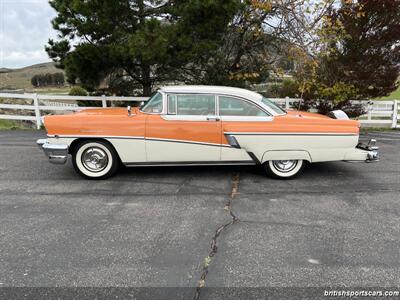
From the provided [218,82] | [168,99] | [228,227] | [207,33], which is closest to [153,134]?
[168,99]

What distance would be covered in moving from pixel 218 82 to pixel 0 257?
9051mm

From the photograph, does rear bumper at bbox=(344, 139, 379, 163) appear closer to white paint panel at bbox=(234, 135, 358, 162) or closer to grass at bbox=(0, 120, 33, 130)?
white paint panel at bbox=(234, 135, 358, 162)

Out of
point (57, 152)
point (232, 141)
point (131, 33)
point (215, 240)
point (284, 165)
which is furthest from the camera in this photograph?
point (131, 33)

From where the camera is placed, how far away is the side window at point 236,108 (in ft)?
17.7

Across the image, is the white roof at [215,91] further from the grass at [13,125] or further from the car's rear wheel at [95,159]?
the grass at [13,125]

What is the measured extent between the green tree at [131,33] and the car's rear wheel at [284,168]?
468 centimetres

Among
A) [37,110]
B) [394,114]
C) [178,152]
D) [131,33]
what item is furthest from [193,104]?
[394,114]

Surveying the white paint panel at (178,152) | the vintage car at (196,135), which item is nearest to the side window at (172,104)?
the vintage car at (196,135)

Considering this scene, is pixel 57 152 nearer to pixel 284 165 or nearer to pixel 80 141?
pixel 80 141

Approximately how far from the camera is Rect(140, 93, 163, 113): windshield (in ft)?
17.7

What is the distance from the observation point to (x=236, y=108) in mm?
5426

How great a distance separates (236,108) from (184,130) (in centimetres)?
93

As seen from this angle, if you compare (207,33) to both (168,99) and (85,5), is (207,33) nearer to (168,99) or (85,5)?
(85,5)

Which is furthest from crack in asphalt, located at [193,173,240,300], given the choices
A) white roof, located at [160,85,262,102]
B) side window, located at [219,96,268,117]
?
white roof, located at [160,85,262,102]
